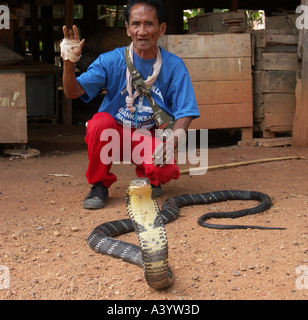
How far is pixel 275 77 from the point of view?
6.63 metres

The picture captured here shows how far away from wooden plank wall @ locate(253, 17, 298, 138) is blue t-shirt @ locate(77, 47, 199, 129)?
2.95 meters

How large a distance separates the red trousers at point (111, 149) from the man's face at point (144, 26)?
659 millimetres

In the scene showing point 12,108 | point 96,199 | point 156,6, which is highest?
point 156,6

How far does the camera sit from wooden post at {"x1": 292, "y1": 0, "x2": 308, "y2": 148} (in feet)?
20.5

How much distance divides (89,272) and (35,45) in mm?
10041

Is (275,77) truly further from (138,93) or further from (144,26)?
(144,26)

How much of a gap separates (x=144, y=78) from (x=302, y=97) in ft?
10.2

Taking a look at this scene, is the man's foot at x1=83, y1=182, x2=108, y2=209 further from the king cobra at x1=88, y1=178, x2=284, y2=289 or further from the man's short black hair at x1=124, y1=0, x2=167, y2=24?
the man's short black hair at x1=124, y1=0, x2=167, y2=24

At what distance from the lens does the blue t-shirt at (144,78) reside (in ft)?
12.5

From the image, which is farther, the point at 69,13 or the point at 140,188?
the point at 69,13

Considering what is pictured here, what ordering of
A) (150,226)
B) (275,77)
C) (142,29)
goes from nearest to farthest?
(150,226) → (142,29) → (275,77)

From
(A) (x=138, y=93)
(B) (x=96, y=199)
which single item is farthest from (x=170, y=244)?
(A) (x=138, y=93)

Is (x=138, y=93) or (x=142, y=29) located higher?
(x=142, y=29)

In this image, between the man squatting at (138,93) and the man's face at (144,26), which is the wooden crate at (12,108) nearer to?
the man squatting at (138,93)
